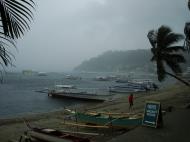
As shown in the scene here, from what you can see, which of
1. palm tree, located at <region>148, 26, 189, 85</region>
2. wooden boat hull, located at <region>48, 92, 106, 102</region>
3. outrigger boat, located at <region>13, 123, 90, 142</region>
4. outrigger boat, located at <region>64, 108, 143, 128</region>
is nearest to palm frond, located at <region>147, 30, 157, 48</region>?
palm tree, located at <region>148, 26, 189, 85</region>

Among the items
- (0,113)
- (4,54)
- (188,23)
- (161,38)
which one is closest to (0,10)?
(4,54)

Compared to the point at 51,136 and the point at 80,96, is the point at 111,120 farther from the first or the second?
the point at 80,96

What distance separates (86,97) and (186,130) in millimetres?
49963

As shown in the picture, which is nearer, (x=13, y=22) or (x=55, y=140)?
(x=13, y=22)

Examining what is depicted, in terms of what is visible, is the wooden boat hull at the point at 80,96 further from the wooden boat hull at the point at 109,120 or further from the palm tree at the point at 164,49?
the wooden boat hull at the point at 109,120

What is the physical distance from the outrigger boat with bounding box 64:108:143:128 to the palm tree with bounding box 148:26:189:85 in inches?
373

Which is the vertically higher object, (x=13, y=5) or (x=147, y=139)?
(x=13, y=5)

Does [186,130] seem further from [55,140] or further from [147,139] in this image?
[55,140]

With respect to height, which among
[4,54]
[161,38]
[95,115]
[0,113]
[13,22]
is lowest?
[0,113]

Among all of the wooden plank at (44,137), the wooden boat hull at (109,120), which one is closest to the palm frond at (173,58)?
the wooden boat hull at (109,120)

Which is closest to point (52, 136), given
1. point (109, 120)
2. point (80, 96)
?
point (109, 120)

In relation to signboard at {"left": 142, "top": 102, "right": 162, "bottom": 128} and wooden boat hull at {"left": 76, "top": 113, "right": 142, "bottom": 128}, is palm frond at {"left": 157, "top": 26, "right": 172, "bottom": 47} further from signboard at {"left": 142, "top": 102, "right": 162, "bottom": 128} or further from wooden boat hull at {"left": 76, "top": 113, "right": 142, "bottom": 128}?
signboard at {"left": 142, "top": 102, "right": 162, "bottom": 128}

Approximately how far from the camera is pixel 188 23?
76.1 ft

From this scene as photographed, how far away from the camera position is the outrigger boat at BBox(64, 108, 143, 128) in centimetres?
1700
